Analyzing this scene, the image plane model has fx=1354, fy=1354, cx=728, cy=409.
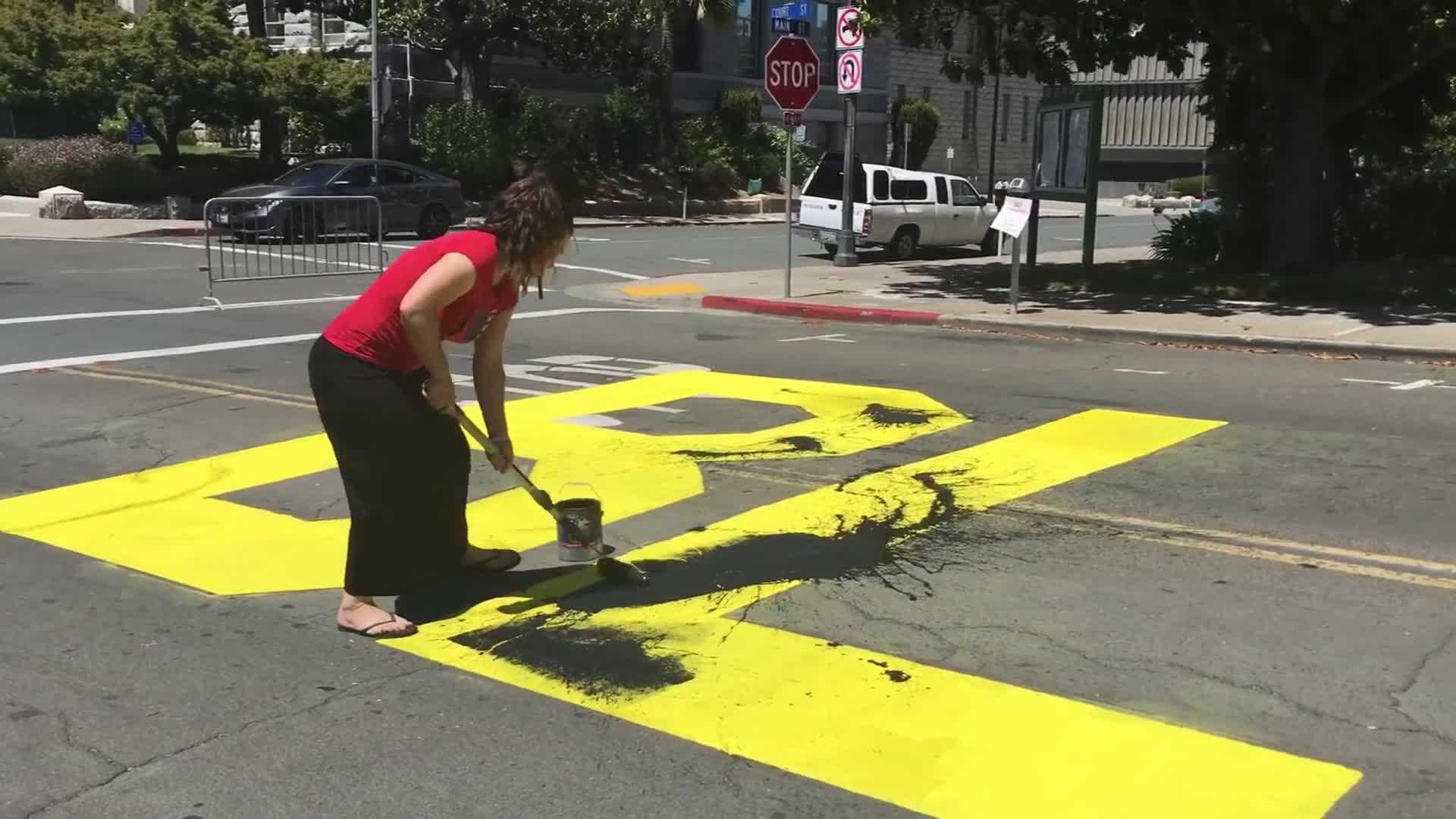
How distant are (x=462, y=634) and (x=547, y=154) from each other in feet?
108

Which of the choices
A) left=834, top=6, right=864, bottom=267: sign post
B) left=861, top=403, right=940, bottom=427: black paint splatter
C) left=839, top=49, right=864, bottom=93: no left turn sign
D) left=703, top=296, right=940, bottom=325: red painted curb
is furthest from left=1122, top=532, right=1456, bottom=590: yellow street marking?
left=839, top=49, right=864, bottom=93: no left turn sign

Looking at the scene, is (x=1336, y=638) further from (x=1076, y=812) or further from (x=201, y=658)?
(x=201, y=658)

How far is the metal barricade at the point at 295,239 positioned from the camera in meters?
17.8

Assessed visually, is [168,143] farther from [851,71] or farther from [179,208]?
[851,71]

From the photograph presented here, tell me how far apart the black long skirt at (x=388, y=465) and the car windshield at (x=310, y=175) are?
20279mm

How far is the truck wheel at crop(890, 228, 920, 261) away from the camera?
2441 cm

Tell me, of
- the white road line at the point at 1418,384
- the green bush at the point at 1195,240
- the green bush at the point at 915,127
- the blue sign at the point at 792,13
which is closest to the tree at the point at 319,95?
the blue sign at the point at 792,13

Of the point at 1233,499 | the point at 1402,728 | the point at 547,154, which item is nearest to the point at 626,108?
the point at 547,154

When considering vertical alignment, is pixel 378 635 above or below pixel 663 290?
below

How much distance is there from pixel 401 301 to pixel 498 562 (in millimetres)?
1379

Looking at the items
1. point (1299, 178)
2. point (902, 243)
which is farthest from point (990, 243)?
point (1299, 178)

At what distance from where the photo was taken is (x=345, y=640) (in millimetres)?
4836

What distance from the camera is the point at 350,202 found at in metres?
21.7

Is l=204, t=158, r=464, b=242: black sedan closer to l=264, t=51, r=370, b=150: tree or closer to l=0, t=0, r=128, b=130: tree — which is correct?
l=264, t=51, r=370, b=150: tree
